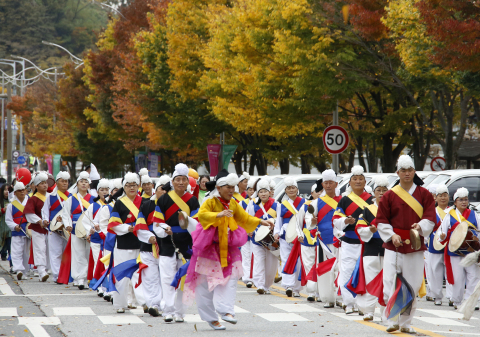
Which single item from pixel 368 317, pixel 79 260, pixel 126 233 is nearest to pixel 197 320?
pixel 126 233

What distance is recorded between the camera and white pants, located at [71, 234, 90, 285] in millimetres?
12961

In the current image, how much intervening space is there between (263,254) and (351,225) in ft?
10.8

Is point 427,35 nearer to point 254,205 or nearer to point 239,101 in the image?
point 254,205

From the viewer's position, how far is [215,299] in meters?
8.34

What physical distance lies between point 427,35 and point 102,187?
742 centimetres

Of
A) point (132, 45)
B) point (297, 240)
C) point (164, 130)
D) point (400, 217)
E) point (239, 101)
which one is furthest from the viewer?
point (132, 45)

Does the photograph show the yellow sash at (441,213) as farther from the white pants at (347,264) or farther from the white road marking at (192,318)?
the white road marking at (192,318)

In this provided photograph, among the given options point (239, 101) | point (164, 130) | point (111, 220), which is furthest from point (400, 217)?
point (164, 130)

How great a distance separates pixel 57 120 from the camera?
214 feet

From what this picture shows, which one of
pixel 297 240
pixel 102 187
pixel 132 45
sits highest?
pixel 132 45

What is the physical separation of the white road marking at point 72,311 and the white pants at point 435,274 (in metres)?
5.00

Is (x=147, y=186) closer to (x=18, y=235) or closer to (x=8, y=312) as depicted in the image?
(x=8, y=312)

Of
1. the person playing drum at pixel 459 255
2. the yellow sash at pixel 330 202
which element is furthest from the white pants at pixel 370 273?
the person playing drum at pixel 459 255

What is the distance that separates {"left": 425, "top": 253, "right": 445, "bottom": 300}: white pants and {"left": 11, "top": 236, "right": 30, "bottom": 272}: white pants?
7.57 meters
